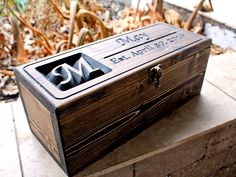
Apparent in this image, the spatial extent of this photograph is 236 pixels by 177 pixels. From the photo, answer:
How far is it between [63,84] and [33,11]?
3.49ft

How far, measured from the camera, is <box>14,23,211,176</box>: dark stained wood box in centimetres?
61

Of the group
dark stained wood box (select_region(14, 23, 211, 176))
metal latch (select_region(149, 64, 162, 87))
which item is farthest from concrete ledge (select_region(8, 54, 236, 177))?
metal latch (select_region(149, 64, 162, 87))

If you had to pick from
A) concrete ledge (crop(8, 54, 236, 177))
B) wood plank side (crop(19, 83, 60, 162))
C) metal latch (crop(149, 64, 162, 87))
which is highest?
metal latch (crop(149, 64, 162, 87))

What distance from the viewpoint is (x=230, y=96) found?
1.02 m

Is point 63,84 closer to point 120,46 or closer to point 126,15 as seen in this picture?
point 120,46

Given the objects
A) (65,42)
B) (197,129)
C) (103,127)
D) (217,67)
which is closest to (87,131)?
(103,127)

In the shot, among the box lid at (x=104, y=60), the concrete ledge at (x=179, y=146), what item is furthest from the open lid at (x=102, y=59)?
the concrete ledge at (x=179, y=146)

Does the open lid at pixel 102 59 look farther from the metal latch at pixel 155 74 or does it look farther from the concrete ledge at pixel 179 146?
the concrete ledge at pixel 179 146

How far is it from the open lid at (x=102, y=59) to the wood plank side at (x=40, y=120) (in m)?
0.06

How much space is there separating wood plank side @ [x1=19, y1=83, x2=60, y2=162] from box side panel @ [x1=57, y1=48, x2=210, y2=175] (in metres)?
0.06

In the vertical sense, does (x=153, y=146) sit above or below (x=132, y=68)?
below

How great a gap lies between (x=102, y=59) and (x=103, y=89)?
14cm

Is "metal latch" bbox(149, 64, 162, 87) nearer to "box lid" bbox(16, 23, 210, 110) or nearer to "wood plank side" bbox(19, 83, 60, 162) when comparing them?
"box lid" bbox(16, 23, 210, 110)

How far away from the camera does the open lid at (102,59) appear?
0.64 m
